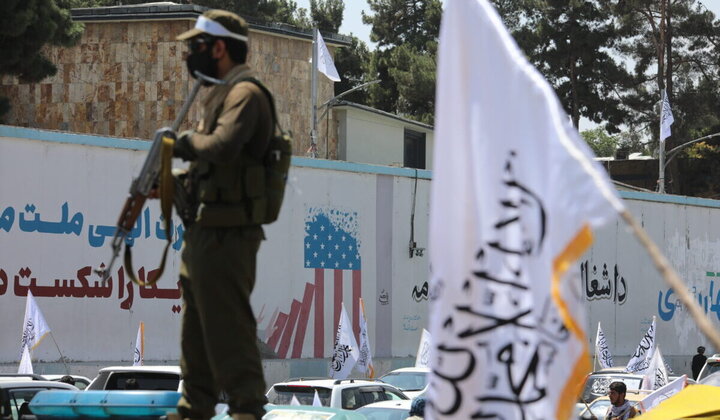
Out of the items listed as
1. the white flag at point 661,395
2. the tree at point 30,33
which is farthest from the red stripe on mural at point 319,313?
the white flag at point 661,395

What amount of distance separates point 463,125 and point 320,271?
27203 millimetres

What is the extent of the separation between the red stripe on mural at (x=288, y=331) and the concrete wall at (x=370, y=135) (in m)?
20.1

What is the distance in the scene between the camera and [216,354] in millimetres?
4758

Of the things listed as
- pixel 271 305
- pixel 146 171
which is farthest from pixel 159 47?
pixel 146 171

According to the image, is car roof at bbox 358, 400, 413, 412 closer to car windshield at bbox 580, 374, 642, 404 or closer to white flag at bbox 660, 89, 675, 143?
car windshield at bbox 580, 374, 642, 404

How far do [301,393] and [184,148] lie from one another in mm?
13111

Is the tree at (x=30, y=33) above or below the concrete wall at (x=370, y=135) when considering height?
above

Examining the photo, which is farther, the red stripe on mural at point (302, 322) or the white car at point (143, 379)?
the red stripe on mural at point (302, 322)

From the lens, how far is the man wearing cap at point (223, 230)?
4746 millimetres

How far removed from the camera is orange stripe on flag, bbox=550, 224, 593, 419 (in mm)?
3535

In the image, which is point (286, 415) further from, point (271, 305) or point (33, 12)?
point (33, 12)

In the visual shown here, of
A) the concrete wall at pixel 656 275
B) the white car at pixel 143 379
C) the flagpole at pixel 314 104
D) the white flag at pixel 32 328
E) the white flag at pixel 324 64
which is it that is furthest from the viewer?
the white flag at pixel 324 64

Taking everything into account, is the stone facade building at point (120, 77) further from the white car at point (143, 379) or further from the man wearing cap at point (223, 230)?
the man wearing cap at point (223, 230)

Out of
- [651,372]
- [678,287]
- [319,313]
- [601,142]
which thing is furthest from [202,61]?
[601,142]
